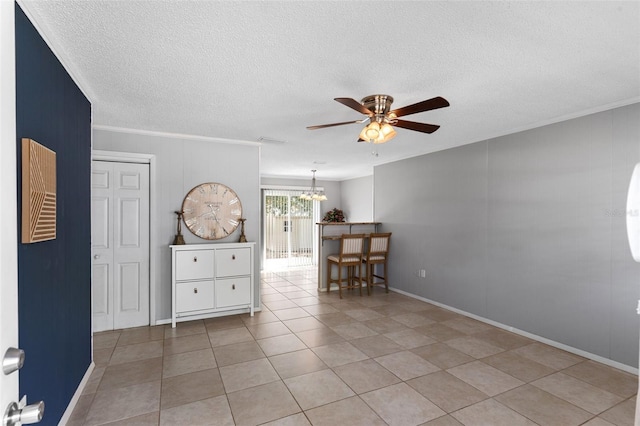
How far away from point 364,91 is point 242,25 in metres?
1.17

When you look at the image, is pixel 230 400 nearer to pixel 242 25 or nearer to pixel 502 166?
pixel 242 25

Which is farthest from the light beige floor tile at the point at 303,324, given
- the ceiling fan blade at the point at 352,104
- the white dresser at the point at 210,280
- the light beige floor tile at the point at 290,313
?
the ceiling fan blade at the point at 352,104

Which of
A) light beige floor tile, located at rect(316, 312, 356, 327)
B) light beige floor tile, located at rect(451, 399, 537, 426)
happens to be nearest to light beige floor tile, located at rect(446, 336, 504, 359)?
light beige floor tile, located at rect(451, 399, 537, 426)

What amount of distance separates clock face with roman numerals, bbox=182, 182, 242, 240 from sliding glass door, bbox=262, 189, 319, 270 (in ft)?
11.9

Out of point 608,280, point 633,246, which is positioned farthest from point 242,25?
point 608,280

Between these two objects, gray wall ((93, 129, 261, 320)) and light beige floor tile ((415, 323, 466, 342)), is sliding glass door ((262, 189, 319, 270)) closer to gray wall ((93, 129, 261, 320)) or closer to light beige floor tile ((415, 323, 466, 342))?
gray wall ((93, 129, 261, 320))

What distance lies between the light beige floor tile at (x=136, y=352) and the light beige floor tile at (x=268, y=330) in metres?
0.99

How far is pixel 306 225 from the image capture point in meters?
8.65

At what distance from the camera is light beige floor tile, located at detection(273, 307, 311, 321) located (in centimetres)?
430

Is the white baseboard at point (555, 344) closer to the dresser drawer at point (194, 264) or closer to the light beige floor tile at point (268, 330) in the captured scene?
the light beige floor tile at point (268, 330)

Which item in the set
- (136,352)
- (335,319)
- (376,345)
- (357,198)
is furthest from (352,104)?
(357,198)

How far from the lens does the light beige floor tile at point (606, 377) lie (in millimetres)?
2557

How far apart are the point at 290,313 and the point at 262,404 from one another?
2147 millimetres

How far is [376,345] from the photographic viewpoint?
3.39 meters
